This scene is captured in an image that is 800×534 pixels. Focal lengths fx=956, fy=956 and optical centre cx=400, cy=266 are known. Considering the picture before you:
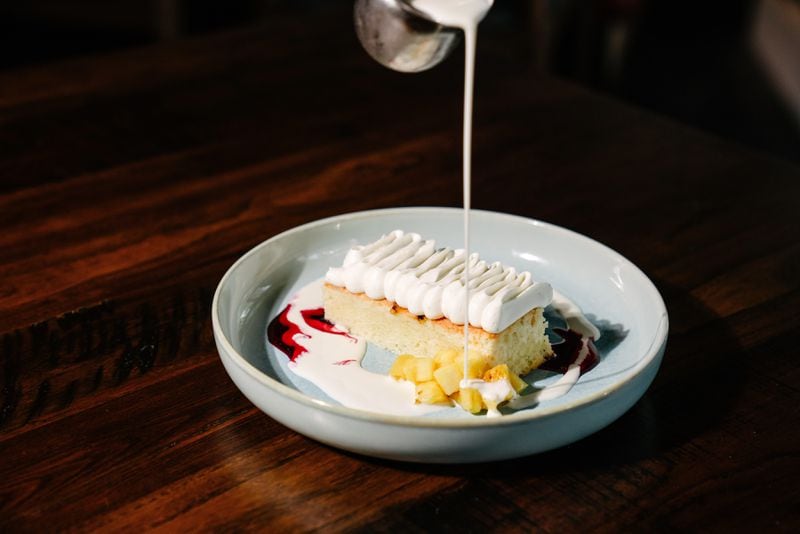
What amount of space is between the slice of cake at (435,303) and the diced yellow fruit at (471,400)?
0.29 ft

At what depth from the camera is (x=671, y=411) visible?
3.21 ft

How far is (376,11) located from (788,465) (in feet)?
Answer: 2.02

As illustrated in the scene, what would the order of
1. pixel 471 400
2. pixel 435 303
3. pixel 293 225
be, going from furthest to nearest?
1. pixel 293 225
2. pixel 435 303
3. pixel 471 400

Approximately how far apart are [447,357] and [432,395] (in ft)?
0.21

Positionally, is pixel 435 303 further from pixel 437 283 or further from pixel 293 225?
pixel 293 225

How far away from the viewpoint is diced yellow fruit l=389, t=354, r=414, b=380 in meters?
0.99

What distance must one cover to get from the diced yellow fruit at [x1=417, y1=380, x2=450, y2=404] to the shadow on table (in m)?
0.08

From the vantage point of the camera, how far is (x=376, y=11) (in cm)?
102

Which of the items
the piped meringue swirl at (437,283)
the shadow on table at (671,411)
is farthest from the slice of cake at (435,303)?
the shadow on table at (671,411)

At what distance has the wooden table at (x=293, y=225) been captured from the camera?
86 centimetres

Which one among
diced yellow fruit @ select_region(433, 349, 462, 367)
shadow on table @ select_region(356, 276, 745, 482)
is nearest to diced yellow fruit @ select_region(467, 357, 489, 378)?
diced yellow fruit @ select_region(433, 349, 462, 367)

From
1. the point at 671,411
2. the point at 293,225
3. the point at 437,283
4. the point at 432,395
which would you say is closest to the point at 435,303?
the point at 437,283

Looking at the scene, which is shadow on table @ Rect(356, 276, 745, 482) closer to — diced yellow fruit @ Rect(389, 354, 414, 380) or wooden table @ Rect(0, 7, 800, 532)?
wooden table @ Rect(0, 7, 800, 532)

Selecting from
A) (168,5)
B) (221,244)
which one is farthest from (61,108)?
(168,5)
